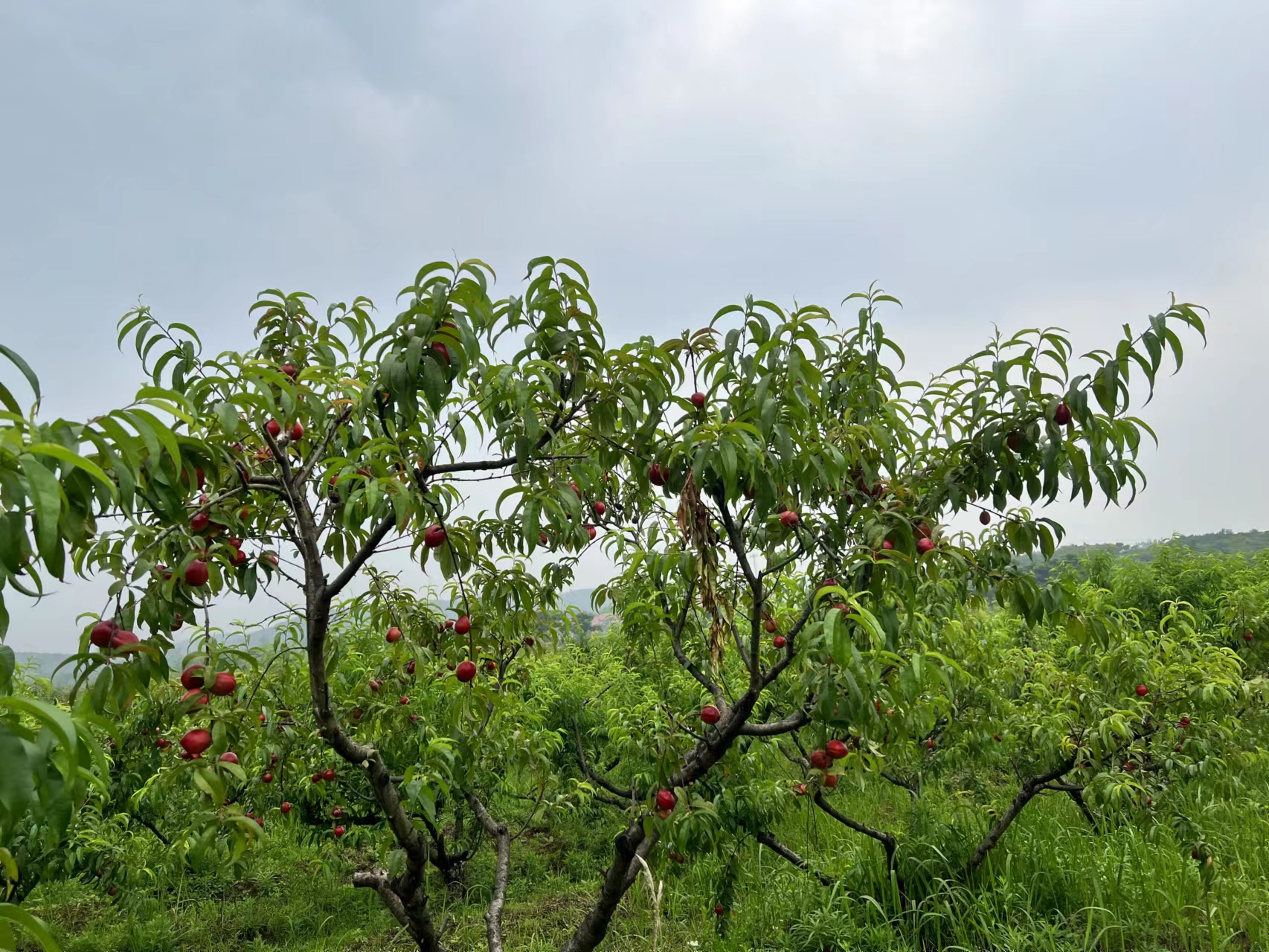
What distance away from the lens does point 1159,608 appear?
854 cm

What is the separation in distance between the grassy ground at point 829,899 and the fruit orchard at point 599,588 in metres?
0.12

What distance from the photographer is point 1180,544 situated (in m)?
9.45

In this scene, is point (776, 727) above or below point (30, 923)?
above

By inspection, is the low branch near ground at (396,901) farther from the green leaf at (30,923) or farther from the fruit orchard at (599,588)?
the green leaf at (30,923)

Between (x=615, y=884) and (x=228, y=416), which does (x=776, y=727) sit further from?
(x=228, y=416)

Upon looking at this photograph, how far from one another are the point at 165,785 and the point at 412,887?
1.23 m

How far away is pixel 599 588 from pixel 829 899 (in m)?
2.03

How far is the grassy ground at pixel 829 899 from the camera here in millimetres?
3396

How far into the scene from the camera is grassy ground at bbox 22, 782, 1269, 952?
3.40 m

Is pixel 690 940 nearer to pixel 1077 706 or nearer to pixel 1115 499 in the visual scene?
pixel 1077 706

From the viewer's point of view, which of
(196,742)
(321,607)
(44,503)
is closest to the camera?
(44,503)

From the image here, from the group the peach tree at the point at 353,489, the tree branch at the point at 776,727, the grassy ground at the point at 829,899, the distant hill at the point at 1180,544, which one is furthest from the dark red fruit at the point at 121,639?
the distant hill at the point at 1180,544

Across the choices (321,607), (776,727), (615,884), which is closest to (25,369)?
(321,607)

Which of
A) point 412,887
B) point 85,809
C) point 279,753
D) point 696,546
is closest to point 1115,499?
point 696,546
